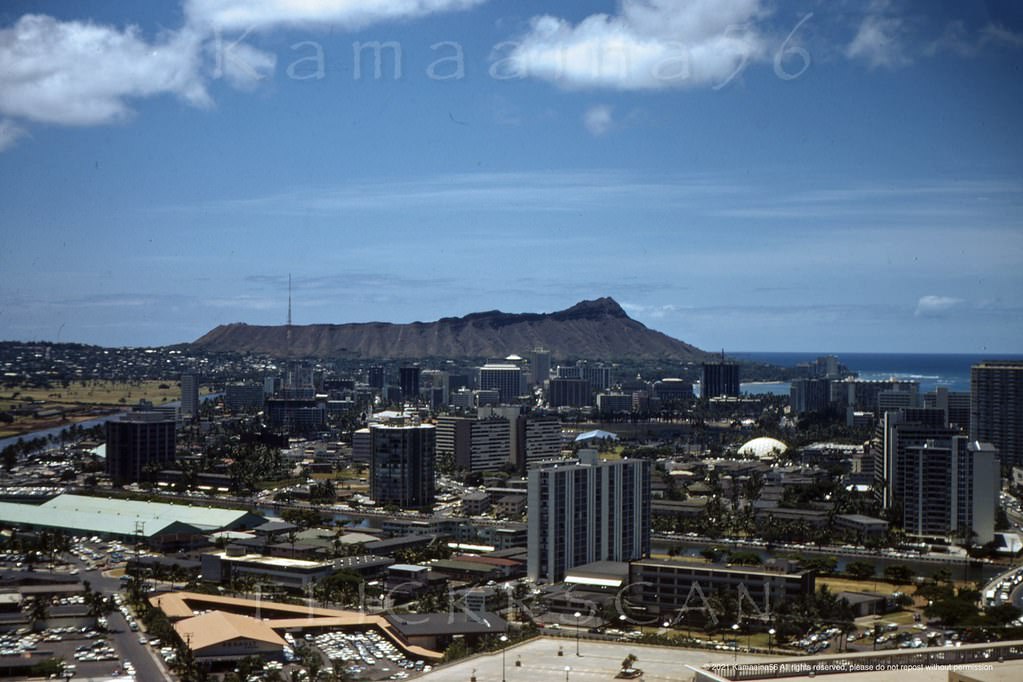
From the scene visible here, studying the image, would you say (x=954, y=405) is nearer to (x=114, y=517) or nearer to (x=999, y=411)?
(x=999, y=411)

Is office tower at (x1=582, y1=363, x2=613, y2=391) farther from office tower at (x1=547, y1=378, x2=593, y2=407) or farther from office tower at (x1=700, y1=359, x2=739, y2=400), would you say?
office tower at (x1=547, y1=378, x2=593, y2=407)

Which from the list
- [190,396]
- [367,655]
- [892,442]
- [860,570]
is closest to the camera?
[367,655]

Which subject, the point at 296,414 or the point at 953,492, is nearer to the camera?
the point at 953,492

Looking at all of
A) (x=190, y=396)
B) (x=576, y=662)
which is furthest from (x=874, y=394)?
(x=576, y=662)

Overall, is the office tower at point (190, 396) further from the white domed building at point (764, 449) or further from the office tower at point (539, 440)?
the white domed building at point (764, 449)

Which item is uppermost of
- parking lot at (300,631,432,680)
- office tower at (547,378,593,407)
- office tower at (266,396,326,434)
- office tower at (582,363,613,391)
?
office tower at (582,363,613,391)

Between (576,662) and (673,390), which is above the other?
(673,390)

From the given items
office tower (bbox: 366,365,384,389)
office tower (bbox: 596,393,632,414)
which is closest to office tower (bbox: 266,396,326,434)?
office tower (bbox: 596,393,632,414)

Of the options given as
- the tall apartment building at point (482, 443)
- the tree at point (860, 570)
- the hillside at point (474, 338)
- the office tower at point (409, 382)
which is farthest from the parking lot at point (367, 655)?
the hillside at point (474, 338)
